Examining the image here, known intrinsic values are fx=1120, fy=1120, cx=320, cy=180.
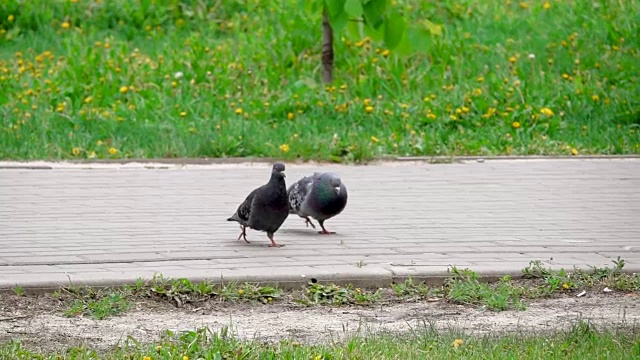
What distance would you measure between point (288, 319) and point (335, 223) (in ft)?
8.83

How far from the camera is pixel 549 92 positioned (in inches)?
553

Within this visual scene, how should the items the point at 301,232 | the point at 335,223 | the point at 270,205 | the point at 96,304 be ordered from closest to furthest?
the point at 96,304 < the point at 270,205 < the point at 301,232 < the point at 335,223

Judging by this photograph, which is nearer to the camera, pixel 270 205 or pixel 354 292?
pixel 354 292

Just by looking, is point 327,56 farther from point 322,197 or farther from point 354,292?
point 354,292

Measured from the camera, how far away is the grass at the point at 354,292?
627 centimetres

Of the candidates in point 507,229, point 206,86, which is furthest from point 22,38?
point 507,229

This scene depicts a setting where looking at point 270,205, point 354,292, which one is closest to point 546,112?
point 270,205

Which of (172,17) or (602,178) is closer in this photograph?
(602,178)

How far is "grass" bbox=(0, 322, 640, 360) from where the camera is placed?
5098mm

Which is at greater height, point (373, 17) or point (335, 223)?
point (373, 17)

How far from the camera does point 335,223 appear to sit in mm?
8758

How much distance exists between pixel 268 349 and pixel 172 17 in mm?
13366

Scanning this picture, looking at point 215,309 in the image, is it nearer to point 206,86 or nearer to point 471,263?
point 471,263

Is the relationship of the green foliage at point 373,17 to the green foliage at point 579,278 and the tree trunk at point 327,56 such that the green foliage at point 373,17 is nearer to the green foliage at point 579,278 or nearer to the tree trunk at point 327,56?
the green foliage at point 579,278
